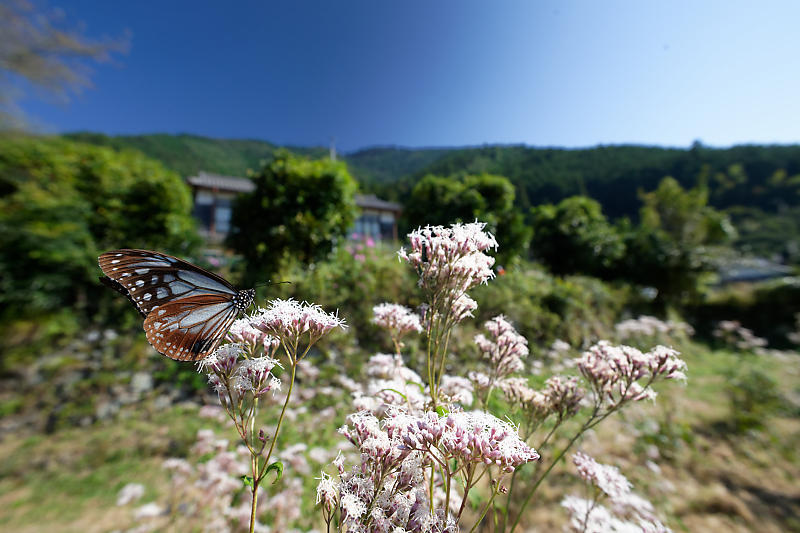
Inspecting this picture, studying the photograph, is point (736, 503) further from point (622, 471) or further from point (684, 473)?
point (622, 471)

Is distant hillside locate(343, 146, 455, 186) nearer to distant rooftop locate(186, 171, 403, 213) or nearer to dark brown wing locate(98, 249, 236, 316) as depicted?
distant rooftop locate(186, 171, 403, 213)

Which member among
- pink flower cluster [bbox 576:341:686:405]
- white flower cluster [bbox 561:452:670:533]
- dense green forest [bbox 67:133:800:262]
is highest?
dense green forest [bbox 67:133:800:262]

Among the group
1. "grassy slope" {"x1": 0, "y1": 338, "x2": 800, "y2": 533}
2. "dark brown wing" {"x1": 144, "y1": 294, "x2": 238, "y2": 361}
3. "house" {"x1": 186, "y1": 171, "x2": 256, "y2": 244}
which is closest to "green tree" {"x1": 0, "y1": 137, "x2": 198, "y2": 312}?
"grassy slope" {"x1": 0, "y1": 338, "x2": 800, "y2": 533}

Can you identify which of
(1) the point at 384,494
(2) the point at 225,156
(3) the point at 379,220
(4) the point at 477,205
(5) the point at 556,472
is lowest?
(5) the point at 556,472

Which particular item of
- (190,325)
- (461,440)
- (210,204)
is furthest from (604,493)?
(210,204)

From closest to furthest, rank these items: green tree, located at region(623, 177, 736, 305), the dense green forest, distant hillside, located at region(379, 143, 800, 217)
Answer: green tree, located at region(623, 177, 736, 305) < the dense green forest < distant hillside, located at region(379, 143, 800, 217)

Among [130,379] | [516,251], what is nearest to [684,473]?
[516,251]

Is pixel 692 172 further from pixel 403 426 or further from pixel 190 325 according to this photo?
pixel 190 325

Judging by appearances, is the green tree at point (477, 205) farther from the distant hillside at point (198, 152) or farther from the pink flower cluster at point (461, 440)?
the distant hillside at point (198, 152)
